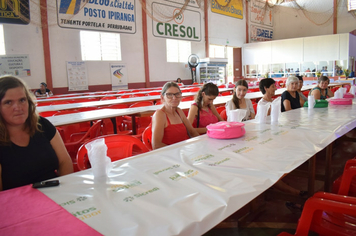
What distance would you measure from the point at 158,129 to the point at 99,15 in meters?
8.84

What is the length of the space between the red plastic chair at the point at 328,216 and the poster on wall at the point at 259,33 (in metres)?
16.8

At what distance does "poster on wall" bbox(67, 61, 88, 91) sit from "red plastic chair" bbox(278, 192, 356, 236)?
924 cm

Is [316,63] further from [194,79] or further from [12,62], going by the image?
[12,62]

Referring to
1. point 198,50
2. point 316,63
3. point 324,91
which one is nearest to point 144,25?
point 198,50

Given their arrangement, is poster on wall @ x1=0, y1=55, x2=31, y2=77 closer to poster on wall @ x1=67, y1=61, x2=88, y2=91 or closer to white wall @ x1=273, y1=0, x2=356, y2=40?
poster on wall @ x1=67, y1=61, x2=88, y2=91

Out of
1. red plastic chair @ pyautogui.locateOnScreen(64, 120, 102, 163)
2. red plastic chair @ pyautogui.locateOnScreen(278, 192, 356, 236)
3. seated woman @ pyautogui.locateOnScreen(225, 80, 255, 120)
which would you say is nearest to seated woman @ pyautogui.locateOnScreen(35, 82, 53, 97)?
red plastic chair @ pyautogui.locateOnScreen(64, 120, 102, 163)

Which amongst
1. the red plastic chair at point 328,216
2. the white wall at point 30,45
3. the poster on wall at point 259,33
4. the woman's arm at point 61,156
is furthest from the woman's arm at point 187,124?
the poster on wall at point 259,33

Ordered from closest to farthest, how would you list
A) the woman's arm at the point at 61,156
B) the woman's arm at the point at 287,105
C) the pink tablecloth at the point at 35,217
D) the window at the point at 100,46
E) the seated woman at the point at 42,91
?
the pink tablecloth at the point at 35,217 < the woman's arm at the point at 61,156 < the woman's arm at the point at 287,105 < the seated woman at the point at 42,91 < the window at the point at 100,46

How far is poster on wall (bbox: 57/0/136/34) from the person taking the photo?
9.06 meters

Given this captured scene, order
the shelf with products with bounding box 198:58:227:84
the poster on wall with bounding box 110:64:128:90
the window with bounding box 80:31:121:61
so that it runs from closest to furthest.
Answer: the window with bounding box 80:31:121:61 < the poster on wall with bounding box 110:64:128:90 < the shelf with products with bounding box 198:58:227:84

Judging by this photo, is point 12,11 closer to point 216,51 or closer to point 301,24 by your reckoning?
point 216,51

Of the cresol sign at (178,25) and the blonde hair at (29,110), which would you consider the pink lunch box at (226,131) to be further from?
the cresol sign at (178,25)

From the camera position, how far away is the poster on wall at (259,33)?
55.9ft

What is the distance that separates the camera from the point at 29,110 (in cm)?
161
